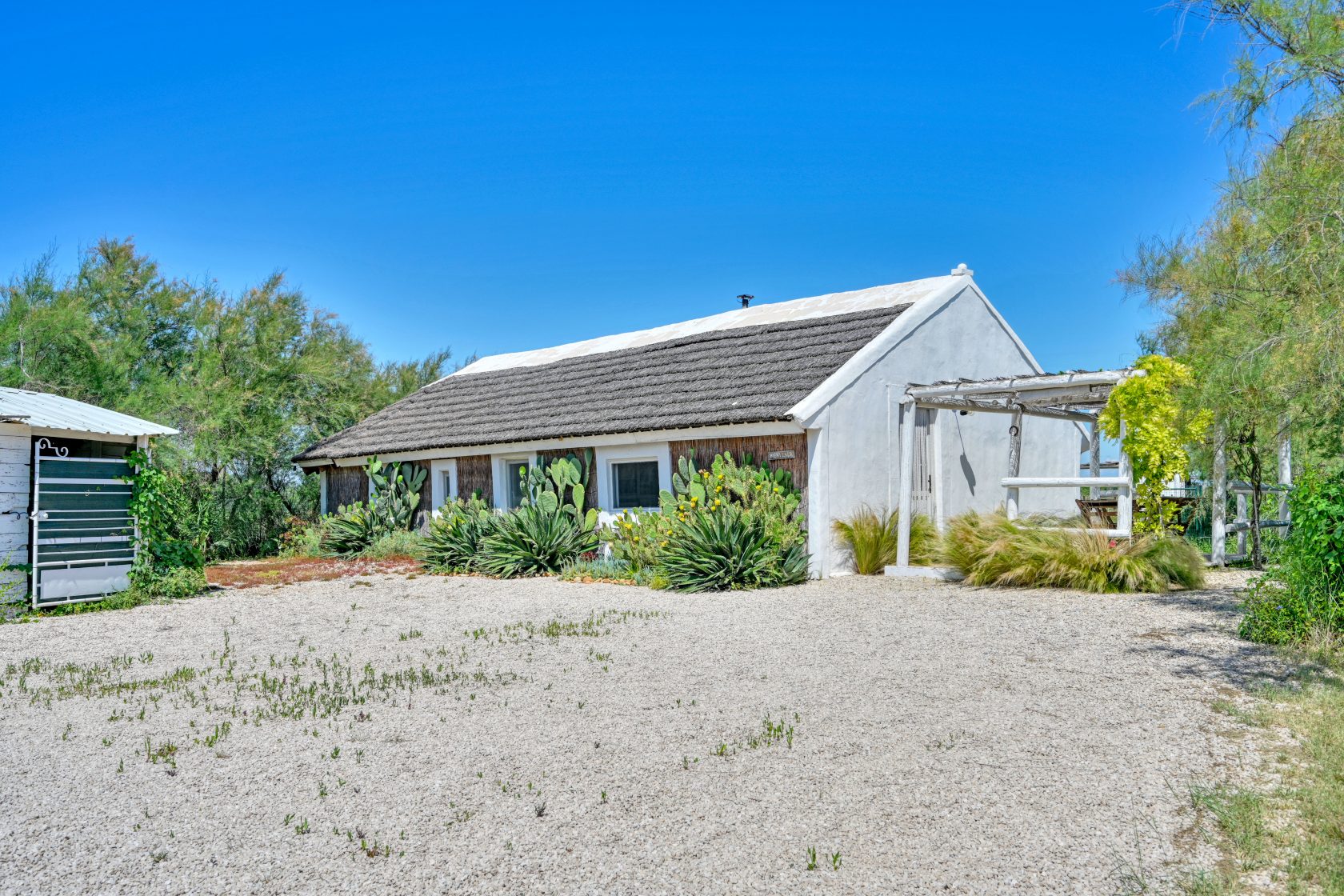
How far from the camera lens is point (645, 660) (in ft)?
28.2

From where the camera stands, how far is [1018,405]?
16188mm

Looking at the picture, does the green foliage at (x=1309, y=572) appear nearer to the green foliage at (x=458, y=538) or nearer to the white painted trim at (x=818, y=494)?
the white painted trim at (x=818, y=494)

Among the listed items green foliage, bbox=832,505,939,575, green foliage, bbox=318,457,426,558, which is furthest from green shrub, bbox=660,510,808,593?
green foliage, bbox=318,457,426,558

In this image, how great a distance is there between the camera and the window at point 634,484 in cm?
1677

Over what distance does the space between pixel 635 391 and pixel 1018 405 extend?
6.41 metres

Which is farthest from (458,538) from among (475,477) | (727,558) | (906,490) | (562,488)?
(906,490)

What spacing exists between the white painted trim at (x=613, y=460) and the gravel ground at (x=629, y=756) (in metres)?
6.27

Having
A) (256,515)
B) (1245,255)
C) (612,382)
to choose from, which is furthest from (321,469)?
(1245,255)

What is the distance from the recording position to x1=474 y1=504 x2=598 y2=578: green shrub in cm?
1605

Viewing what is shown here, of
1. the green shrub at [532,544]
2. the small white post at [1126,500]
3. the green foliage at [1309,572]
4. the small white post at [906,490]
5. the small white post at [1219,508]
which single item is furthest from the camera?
the green shrub at [532,544]

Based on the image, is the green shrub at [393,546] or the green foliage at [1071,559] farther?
the green shrub at [393,546]

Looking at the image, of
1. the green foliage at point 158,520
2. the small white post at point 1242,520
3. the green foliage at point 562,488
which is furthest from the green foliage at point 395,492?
the small white post at point 1242,520

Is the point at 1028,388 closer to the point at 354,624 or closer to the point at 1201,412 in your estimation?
the point at 1201,412

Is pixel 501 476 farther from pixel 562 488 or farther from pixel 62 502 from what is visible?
pixel 62 502
